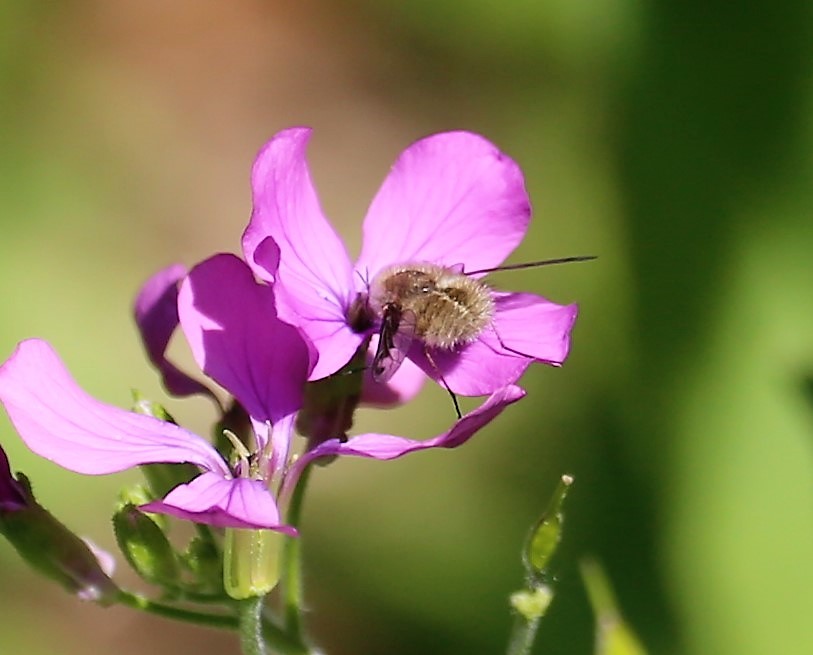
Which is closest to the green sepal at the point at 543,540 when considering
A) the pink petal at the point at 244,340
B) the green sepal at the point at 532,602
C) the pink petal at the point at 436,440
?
the green sepal at the point at 532,602

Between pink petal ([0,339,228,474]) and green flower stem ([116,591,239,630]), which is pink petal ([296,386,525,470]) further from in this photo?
green flower stem ([116,591,239,630])

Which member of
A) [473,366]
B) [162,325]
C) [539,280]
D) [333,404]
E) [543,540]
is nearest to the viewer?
[543,540]

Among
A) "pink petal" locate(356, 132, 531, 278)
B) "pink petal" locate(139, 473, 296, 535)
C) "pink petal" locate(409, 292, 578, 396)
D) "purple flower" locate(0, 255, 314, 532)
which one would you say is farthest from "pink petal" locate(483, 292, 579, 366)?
"pink petal" locate(139, 473, 296, 535)

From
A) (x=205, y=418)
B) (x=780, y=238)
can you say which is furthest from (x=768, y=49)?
(x=205, y=418)

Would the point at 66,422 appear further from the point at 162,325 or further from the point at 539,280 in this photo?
the point at 539,280

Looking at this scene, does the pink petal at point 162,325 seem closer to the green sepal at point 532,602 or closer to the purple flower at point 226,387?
the purple flower at point 226,387

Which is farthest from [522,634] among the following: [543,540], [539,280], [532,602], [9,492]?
[539,280]

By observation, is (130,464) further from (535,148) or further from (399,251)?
(535,148)
